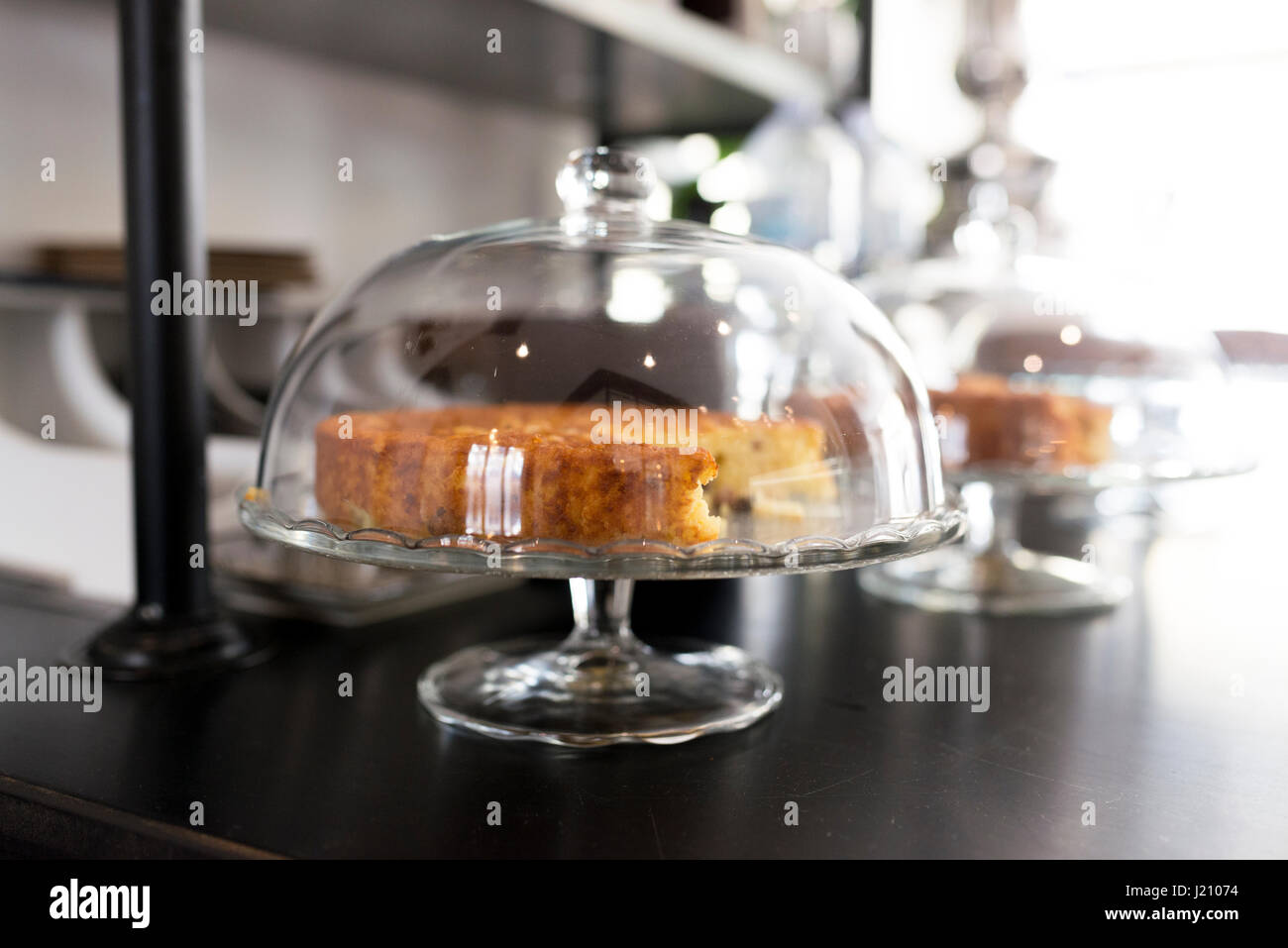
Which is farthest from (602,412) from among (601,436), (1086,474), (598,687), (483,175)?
(483,175)

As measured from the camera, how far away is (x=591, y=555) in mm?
595

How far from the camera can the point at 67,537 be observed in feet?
3.44

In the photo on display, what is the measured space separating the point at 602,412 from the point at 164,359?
13.7 inches

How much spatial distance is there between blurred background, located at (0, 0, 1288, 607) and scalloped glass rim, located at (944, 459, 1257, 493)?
0.29m

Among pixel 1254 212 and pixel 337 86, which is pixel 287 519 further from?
pixel 1254 212

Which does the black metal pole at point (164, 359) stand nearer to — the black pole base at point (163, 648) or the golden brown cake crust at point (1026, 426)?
the black pole base at point (163, 648)

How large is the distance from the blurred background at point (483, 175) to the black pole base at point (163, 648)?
128 millimetres

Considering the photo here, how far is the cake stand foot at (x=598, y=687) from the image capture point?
0.69 metres

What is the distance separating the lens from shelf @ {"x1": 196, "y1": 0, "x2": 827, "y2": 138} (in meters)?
1.42
